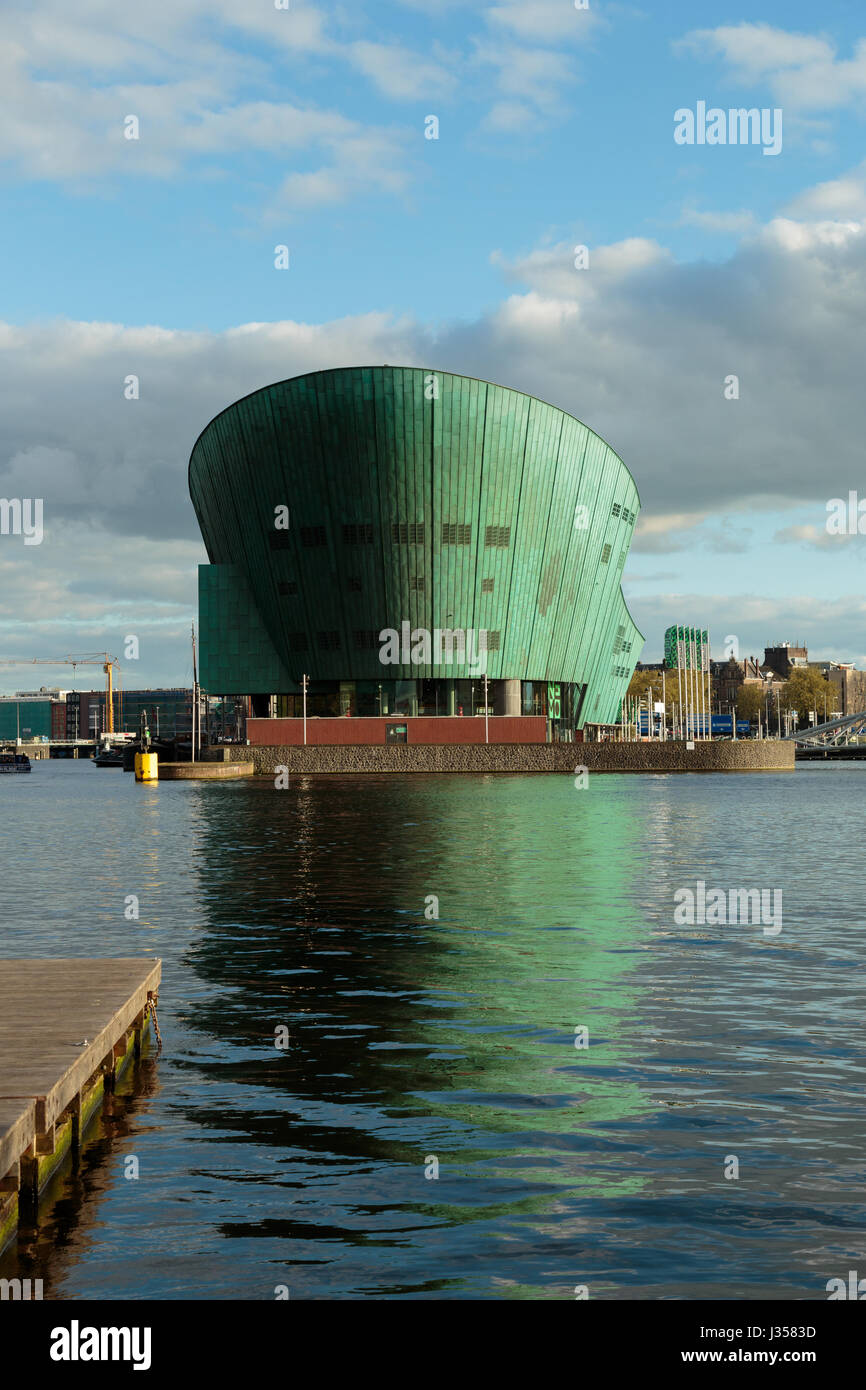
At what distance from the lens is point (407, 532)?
102625 millimetres

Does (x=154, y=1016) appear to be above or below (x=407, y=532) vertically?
below

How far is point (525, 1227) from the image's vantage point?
8.17 metres

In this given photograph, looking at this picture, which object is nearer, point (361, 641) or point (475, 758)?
point (475, 758)

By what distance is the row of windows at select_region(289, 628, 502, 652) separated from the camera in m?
105

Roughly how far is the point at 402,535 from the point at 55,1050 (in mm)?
93737

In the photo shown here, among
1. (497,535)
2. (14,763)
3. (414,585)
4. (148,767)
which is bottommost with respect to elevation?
(14,763)

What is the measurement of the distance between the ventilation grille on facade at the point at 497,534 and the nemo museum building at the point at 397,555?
11 centimetres

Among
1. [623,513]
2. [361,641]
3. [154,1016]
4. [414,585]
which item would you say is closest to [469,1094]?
[154,1016]

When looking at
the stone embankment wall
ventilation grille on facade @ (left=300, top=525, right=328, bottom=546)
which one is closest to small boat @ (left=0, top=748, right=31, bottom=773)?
the stone embankment wall

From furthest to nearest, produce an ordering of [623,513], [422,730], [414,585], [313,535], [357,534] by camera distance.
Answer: [623,513], [422,730], [414,585], [313,535], [357,534]

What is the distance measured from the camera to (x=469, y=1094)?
37.2 feet

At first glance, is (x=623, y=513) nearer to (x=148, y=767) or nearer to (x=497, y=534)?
(x=497, y=534)

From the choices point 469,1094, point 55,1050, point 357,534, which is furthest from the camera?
point 357,534
